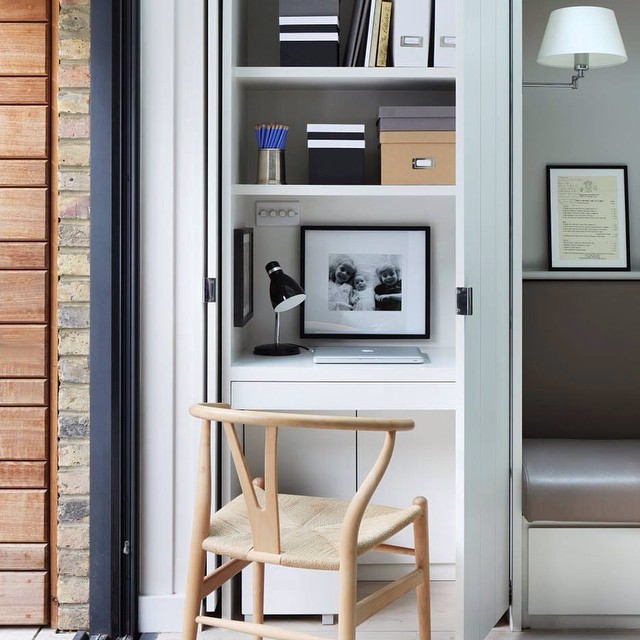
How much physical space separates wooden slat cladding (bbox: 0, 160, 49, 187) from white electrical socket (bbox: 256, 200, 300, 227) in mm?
736

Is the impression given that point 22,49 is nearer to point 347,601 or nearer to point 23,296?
point 23,296

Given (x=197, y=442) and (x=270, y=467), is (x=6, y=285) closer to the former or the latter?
(x=197, y=442)

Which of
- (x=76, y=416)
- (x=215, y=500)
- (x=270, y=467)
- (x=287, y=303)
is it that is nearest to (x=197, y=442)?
(x=215, y=500)

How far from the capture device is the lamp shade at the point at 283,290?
2525 millimetres

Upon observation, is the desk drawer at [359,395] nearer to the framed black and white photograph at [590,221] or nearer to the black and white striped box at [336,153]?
the black and white striped box at [336,153]

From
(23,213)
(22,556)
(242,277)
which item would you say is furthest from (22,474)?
(242,277)

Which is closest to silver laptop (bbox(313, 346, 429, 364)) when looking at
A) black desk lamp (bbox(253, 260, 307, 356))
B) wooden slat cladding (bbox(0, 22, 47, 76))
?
black desk lamp (bbox(253, 260, 307, 356))

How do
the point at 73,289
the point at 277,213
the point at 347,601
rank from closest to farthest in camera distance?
the point at 347,601
the point at 73,289
the point at 277,213

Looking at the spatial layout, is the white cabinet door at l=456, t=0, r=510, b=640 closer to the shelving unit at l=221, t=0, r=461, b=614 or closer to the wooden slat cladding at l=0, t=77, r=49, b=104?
the shelving unit at l=221, t=0, r=461, b=614

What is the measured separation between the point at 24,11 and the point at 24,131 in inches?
13.0

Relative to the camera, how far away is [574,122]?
9.52 ft

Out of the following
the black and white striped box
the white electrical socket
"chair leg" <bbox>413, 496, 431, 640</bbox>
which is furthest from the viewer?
the white electrical socket

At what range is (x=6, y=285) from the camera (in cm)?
234

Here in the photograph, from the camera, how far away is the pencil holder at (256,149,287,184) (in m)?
2.49
